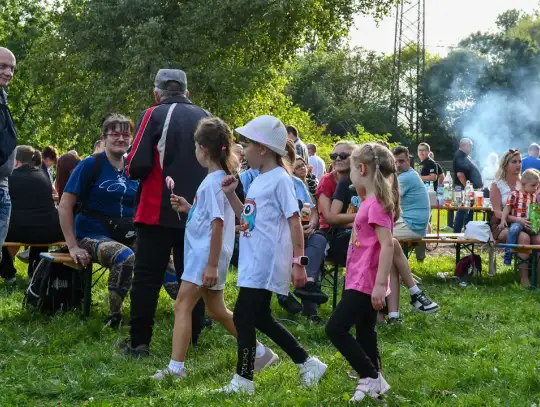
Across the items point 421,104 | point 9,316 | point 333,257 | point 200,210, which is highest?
point 421,104

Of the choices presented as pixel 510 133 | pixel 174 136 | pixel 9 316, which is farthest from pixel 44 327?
pixel 510 133

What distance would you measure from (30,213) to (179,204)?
438 cm

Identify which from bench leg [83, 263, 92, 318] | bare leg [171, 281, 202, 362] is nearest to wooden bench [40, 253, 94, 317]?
bench leg [83, 263, 92, 318]

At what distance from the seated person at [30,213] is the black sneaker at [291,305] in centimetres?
303

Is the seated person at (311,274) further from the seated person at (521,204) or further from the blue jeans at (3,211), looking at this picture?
the seated person at (521,204)

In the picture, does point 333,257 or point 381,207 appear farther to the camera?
point 333,257

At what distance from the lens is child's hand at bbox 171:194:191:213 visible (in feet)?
18.9

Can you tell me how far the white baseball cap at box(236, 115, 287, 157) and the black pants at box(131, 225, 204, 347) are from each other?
1.35m

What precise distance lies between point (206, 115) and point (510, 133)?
133 feet

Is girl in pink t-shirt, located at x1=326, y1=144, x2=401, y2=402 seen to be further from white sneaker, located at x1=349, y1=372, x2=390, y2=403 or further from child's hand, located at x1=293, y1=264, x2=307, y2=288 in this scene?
child's hand, located at x1=293, y1=264, x2=307, y2=288

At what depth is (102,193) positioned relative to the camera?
25.0 ft

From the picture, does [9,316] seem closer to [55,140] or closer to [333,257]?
[333,257]

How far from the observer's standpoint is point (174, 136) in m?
6.15

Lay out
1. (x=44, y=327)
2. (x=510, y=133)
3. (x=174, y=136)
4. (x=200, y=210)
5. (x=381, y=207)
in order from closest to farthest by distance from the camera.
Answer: (x=381, y=207) → (x=200, y=210) → (x=174, y=136) → (x=44, y=327) → (x=510, y=133)
